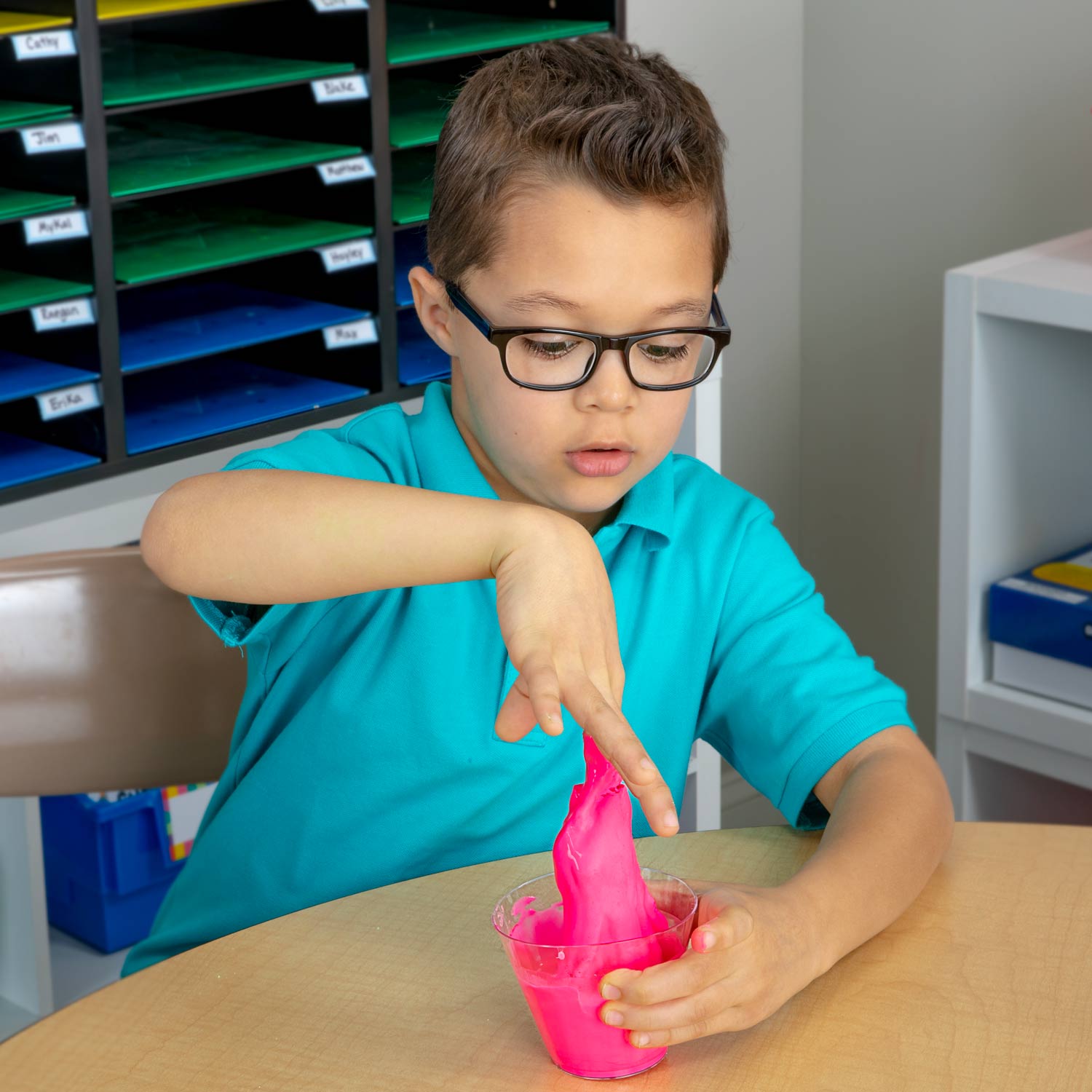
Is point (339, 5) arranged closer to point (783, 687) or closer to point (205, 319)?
point (205, 319)

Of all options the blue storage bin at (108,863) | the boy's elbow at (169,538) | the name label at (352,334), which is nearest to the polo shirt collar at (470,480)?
the boy's elbow at (169,538)

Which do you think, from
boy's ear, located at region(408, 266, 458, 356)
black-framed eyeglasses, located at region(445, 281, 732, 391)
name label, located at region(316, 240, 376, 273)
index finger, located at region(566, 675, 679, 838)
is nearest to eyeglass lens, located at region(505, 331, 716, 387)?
black-framed eyeglasses, located at region(445, 281, 732, 391)

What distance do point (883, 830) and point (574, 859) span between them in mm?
253

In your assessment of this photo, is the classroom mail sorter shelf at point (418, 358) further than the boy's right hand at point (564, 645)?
Yes

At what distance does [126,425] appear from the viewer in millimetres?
1684

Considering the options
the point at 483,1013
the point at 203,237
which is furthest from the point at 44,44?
the point at 483,1013

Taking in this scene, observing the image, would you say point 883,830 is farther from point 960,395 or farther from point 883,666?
point 883,666

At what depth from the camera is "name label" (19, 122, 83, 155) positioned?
1462mm

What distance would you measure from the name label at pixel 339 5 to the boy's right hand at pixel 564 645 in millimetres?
1001

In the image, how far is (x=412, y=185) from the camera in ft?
6.20

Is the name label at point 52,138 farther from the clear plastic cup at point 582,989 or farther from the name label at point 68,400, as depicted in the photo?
the clear plastic cup at point 582,989

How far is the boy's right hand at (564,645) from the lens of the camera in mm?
667

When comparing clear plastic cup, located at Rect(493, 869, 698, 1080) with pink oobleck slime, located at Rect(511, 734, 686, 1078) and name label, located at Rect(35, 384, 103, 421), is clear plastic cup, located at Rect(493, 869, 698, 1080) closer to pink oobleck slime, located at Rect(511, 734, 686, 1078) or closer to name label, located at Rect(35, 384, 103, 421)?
pink oobleck slime, located at Rect(511, 734, 686, 1078)

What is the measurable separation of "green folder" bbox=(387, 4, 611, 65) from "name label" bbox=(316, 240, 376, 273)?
0.20m
